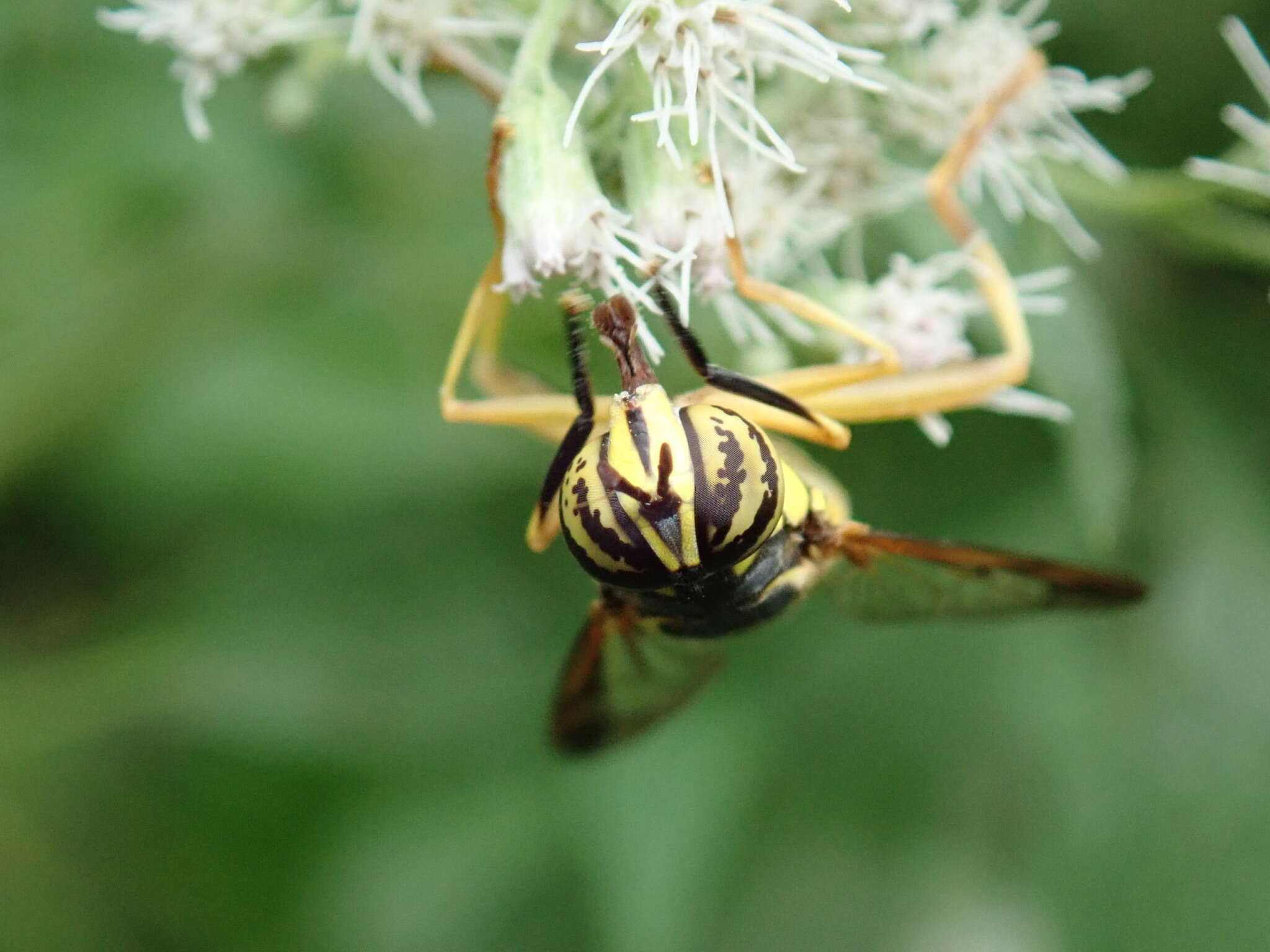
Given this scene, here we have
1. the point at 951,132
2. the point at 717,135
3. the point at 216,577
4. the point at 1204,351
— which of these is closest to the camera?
the point at 717,135

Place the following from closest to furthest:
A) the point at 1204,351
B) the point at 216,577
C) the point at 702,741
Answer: the point at 702,741 → the point at 1204,351 → the point at 216,577

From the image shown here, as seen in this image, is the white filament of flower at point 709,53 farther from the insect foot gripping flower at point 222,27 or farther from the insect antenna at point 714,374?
the insect foot gripping flower at point 222,27

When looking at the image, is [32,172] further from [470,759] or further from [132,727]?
[470,759]

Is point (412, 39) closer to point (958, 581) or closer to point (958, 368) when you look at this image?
point (958, 368)

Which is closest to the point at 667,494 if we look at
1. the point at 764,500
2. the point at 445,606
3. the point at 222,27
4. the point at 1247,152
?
the point at 764,500

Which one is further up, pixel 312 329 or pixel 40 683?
pixel 312 329

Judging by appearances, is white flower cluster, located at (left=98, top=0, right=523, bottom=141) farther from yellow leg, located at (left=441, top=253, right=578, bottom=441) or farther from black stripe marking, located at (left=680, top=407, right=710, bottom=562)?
black stripe marking, located at (left=680, top=407, right=710, bottom=562)

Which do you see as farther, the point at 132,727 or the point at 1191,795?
the point at 132,727

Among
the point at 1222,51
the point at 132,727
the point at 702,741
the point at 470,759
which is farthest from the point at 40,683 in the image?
the point at 1222,51
